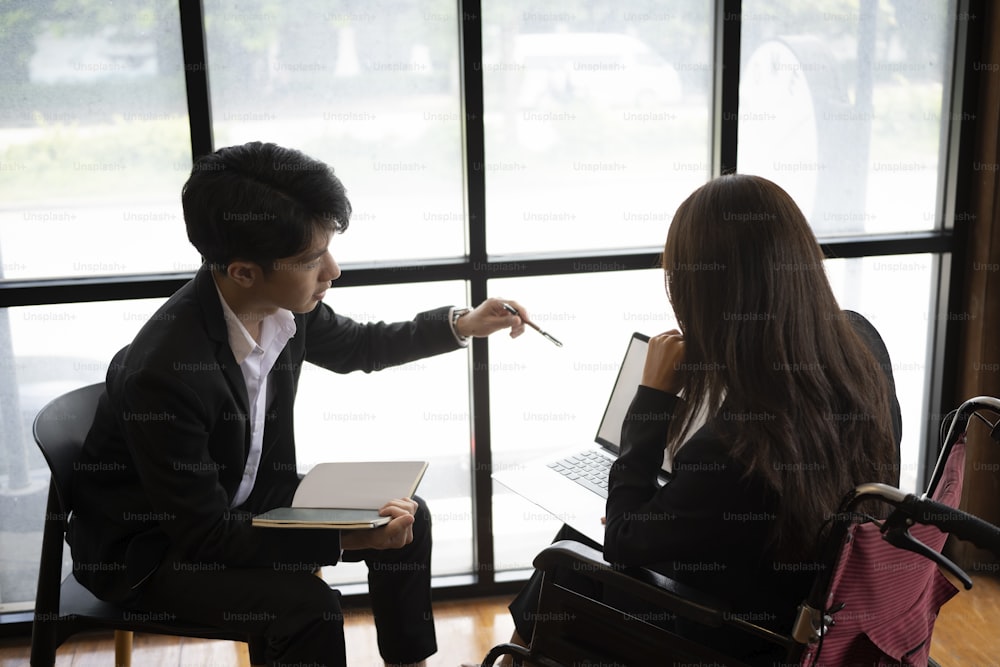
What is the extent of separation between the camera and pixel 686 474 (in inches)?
55.5

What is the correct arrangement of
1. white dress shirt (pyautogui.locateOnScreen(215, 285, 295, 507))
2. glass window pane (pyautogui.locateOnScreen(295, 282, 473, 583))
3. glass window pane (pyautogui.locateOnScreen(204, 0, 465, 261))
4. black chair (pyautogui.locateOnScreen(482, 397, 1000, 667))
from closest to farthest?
black chair (pyautogui.locateOnScreen(482, 397, 1000, 667)) → white dress shirt (pyautogui.locateOnScreen(215, 285, 295, 507)) → glass window pane (pyautogui.locateOnScreen(204, 0, 465, 261)) → glass window pane (pyautogui.locateOnScreen(295, 282, 473, 583))

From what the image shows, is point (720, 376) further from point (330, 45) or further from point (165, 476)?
point (330, 45)

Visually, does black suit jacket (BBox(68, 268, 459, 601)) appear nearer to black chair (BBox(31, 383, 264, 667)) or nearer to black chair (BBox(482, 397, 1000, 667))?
black chair (BBox(31, 383, 264, 667))

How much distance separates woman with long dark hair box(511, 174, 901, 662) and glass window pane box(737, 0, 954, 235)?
3.70 feet

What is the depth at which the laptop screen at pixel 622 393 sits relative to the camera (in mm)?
2152

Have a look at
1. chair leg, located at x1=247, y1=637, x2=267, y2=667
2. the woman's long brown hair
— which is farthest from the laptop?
chair leg, located at x1=247, y1=637, x2=267, y2=667

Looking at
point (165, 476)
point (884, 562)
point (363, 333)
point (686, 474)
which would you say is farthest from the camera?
point (363, 333)

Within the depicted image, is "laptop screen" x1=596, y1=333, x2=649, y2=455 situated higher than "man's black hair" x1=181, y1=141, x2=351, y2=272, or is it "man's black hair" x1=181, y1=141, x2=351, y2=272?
"man's black hair" x1=181, y1=141, x2=351, y2=272

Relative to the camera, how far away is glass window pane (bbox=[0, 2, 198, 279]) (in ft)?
7.22

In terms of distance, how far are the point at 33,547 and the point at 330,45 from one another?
156cm

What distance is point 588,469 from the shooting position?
208cm

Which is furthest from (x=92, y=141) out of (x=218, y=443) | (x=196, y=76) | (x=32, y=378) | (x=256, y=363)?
(x=218, y=443)

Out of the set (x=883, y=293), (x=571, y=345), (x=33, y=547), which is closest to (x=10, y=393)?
(x=33, y=547)

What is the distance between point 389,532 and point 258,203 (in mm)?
645
